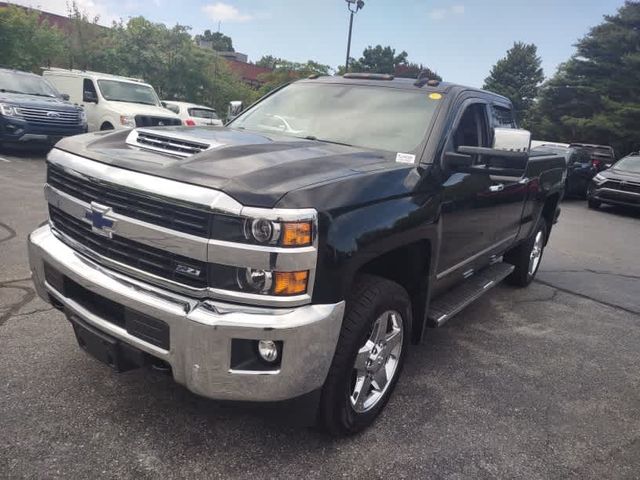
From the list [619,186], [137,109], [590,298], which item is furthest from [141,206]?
[619,186]

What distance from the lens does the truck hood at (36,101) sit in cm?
1070

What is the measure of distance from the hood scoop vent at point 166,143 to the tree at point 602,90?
28.2 meters

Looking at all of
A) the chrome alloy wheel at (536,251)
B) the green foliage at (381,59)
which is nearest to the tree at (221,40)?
the green foliage at (381,59)

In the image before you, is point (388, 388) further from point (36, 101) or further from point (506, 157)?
point (36, 101)

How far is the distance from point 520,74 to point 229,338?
5869 centimetres

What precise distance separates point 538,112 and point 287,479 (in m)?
34.5

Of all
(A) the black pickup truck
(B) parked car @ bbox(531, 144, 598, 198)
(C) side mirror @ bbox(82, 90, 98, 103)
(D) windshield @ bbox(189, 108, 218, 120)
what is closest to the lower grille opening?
(A) the black pickup truck

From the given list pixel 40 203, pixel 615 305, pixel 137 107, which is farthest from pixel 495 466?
pixel 137 107

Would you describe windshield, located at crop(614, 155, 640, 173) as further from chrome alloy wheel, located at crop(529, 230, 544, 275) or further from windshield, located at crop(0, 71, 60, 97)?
windshield, located at crop(0, 71, 60, 97)

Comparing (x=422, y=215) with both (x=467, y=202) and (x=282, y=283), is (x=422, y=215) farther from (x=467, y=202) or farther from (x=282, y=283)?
(x=282, y=283)

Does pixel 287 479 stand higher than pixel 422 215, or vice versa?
pixel 422 215

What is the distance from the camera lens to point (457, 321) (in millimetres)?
4594

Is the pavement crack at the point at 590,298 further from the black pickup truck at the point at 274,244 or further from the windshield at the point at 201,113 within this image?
the windshield at the point at 201,113

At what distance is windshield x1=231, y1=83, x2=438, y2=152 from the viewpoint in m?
3.31
